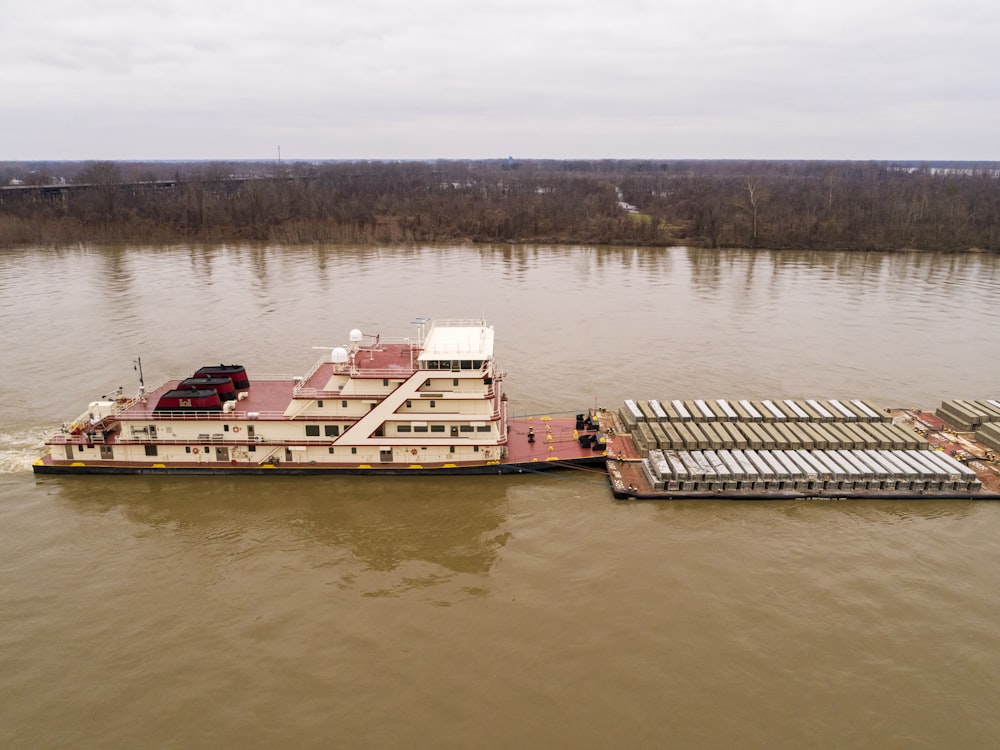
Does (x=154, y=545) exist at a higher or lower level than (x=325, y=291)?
lower

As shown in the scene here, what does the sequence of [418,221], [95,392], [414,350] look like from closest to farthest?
[414,350] < [95,392] < [418,221]

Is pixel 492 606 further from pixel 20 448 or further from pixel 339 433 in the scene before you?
pixel 20 448

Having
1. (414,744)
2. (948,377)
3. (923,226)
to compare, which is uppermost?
(923,226)

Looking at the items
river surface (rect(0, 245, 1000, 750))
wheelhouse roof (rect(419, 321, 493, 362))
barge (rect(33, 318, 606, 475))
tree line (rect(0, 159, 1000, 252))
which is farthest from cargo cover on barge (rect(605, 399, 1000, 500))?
tree line (rect(0, 159, 1000, 252))

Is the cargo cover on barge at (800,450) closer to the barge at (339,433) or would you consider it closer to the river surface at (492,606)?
the river surface at (492,606)

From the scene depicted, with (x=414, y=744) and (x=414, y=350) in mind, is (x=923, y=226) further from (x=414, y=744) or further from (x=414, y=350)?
(x=414, y=744)

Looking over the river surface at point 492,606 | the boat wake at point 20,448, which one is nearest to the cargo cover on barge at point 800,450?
the river surface at point 492,606

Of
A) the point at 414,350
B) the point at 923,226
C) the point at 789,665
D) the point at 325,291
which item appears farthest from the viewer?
the point at 923,226

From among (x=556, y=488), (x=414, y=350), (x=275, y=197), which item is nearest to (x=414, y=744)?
(x=556, y=488)
